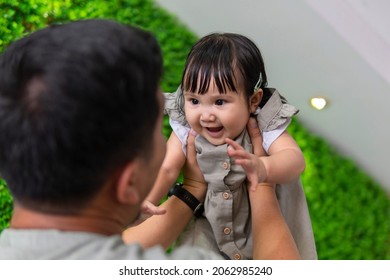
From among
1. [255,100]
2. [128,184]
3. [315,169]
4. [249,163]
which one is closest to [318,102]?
[315,169]

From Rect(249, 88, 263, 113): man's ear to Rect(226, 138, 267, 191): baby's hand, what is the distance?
172mm

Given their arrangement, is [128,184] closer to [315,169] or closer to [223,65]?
[223,65]

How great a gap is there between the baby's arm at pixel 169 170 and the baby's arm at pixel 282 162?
0.18 meters

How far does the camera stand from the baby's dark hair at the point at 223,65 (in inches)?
49.9

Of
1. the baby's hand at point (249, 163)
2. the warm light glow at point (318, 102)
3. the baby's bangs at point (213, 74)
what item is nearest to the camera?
the baby's hand at point (249, 163)

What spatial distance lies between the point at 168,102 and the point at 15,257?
2.08 ft

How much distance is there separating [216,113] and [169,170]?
0.49 ft

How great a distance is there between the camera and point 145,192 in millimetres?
875

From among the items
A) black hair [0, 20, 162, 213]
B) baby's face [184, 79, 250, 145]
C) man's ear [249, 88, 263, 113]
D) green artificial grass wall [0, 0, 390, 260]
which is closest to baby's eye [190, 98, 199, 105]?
baby's face [184, 79, 250, 145]

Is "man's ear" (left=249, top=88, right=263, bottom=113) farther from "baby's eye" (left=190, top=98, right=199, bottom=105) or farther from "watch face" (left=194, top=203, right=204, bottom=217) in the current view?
"watch face" (left=194, top=203, right=204, bottom=217)

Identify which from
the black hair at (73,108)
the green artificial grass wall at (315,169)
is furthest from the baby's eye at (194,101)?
the green artificial grass wall at (315,169)

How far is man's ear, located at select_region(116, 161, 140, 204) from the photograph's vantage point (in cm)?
82

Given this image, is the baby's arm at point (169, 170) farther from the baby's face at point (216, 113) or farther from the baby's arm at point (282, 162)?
the baby's arm at point (282, 162)
